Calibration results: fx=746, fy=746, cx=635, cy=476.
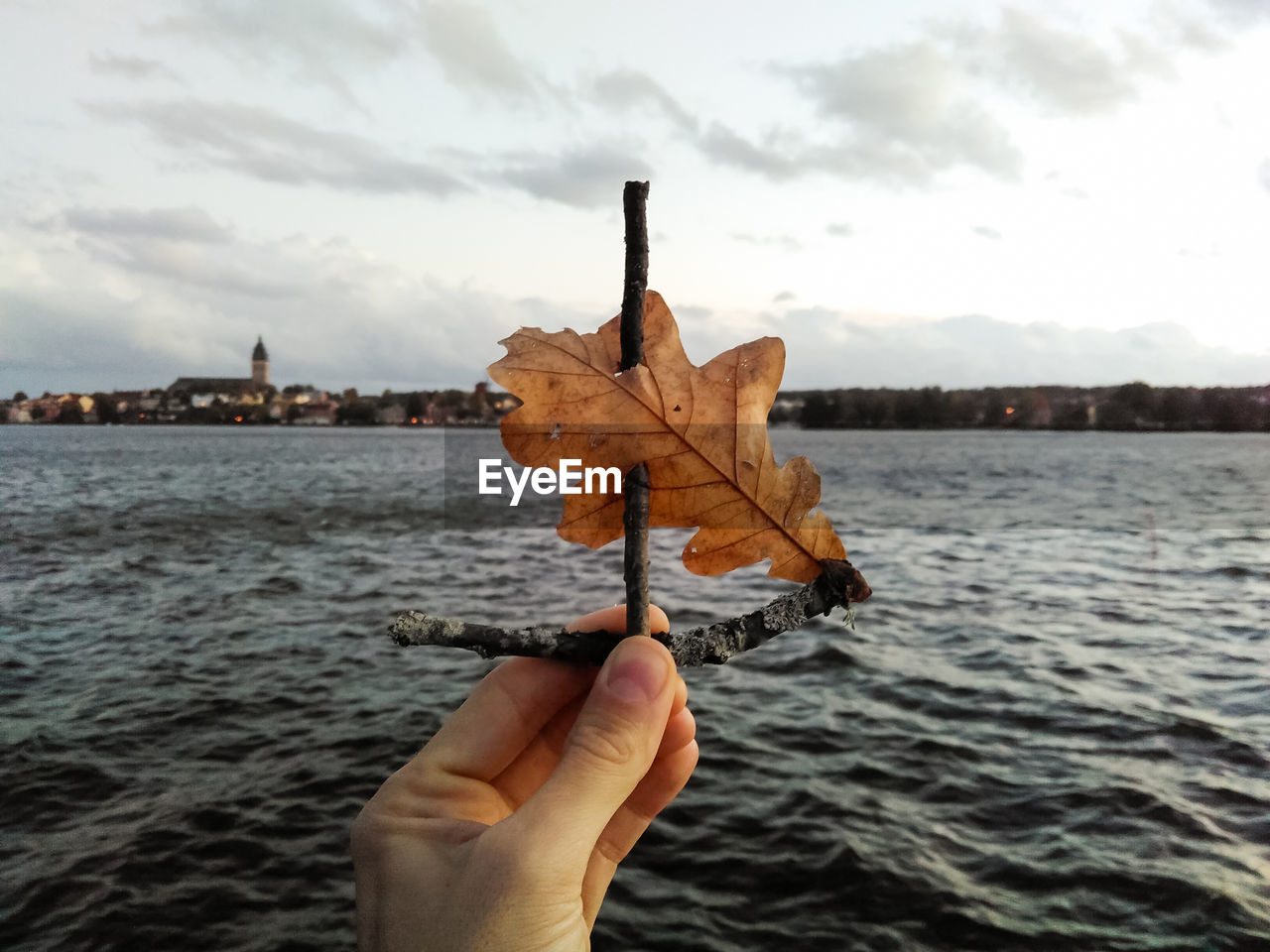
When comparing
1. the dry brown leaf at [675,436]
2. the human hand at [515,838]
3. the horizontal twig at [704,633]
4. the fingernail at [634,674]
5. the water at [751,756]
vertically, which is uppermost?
the dry brown leaf at [675,436]

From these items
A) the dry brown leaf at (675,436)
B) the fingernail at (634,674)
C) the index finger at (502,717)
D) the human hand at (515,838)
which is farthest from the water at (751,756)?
the dry brown leaf at (675,436)

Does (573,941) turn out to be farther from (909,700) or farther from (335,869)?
(909,700)

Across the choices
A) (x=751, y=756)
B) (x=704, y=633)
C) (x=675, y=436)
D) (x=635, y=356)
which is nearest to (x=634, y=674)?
(x=704, y=633)

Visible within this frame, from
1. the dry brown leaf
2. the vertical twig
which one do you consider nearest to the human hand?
A: the vertical twig

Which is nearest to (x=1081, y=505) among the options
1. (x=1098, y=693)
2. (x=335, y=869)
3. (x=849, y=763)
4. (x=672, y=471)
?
(x=1098, y=693)

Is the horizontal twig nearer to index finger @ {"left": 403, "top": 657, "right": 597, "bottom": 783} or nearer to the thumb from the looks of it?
the thumb

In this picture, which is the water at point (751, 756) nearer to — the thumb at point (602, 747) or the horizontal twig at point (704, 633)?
the thumb at point (602, 747)

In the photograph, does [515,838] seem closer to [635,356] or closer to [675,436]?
[675,436]
